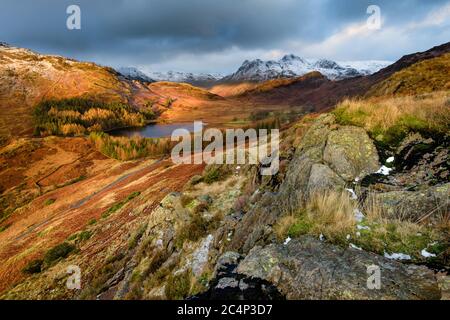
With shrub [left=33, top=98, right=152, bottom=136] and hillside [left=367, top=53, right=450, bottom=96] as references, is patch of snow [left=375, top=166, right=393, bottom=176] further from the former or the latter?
shrub [left=33, top=98, right=152, bottom=136]

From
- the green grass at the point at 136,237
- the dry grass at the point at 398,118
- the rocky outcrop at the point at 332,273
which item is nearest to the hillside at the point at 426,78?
the dry grass at the point at 398,118

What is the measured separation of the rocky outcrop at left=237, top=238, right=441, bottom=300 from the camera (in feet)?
13.4

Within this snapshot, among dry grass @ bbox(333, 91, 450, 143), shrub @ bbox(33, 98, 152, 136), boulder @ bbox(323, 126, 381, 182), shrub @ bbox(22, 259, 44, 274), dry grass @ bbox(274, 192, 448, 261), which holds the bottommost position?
shrub @ bbox(22, 259, 44, 274)

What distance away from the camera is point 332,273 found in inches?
180

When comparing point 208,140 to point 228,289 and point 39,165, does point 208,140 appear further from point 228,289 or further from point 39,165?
point 228,289

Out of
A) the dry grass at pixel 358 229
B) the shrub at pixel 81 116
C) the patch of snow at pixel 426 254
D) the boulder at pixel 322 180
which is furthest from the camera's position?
the shrub at pixel 81 116

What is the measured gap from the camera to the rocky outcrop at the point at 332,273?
408 centimetres

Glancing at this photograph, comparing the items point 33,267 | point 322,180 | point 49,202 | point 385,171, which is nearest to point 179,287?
point 322,180

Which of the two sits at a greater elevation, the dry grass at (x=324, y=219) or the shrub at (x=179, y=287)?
the dry grass at (x=324, y=219)

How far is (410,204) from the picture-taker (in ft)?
19.3

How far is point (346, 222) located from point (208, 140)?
93299 mm

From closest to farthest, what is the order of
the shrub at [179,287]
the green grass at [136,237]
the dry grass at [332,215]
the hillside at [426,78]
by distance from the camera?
the dry grass at [332,215], the shrub at [179,287], the green grass at [136,237], the hillside at [426,78]

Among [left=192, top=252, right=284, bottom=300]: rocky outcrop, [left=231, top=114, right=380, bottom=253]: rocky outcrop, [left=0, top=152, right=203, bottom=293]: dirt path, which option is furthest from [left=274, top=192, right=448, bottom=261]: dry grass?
[left=0, top=152, right=203, bottom=293]: dirt path

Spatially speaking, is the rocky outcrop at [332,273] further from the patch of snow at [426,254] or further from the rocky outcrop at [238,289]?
the patch of snow at [426,254]
